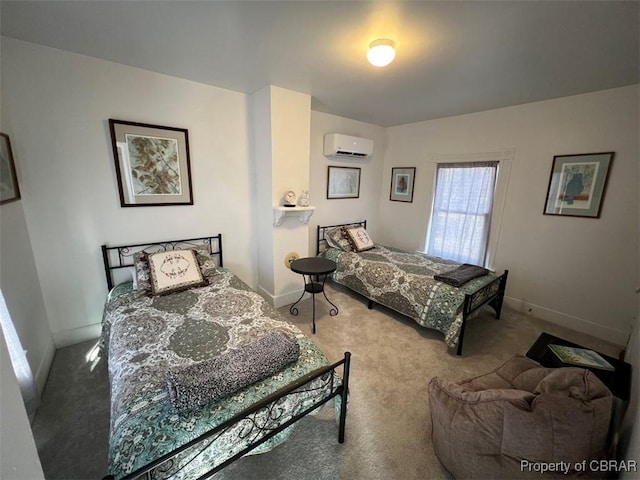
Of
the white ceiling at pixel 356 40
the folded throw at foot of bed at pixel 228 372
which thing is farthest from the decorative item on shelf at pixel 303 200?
the folded throw at foot of bed at pixel 228 372

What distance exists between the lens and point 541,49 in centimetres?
187

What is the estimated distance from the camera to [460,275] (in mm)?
2766

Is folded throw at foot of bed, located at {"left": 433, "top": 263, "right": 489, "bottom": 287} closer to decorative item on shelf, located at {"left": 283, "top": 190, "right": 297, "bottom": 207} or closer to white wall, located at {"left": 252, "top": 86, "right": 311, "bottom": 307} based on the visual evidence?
white wall, located at {"left": 252, "top": 86, "right": 311, "bottom": 307}

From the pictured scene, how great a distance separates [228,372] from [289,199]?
2077 millimetres

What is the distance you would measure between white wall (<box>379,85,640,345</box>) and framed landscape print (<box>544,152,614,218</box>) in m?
0.06

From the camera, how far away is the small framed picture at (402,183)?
4254mm

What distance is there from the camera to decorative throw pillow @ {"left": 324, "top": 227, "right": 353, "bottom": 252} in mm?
3738

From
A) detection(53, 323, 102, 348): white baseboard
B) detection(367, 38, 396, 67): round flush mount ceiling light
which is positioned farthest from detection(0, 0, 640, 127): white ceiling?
detection(53, 323, 102, 348): white baseboard

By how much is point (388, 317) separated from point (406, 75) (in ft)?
8.52

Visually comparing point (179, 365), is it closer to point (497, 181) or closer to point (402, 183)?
point (497, 181)

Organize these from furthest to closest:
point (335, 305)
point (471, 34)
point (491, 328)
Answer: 1. point (335, 305)
2. point (491, 328)
3. point (471, 34)

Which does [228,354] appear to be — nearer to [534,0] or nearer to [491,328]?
[534,0]

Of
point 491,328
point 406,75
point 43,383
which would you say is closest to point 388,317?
point 491,328

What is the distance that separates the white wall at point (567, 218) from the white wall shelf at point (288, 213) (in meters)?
2.39
